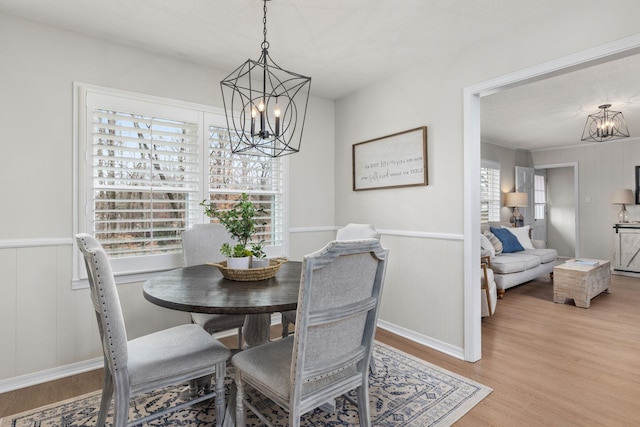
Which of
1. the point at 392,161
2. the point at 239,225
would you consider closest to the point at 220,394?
the point at 239,225

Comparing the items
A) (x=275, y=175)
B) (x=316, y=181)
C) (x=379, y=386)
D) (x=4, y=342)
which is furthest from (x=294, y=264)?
(x=4, y=342)

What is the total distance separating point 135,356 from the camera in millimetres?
1632

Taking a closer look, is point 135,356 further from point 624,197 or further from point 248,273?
point 624,197

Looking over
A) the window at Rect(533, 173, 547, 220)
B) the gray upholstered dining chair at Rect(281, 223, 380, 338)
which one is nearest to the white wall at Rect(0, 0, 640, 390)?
the gray upholstered dining chair at Rect(281, 223, 380, 338)

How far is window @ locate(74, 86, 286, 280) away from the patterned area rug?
0.94 meters

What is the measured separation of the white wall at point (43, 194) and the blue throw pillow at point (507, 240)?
5.29 meters

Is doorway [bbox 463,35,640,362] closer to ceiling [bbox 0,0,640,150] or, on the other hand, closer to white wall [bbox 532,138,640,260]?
ceiling [bbox 0,0,640,150]

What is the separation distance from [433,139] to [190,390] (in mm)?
2700

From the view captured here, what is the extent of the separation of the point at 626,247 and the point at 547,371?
17.8ft

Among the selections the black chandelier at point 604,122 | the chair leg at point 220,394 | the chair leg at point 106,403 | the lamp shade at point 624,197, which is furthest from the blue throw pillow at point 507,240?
the chair leg at point 106,403

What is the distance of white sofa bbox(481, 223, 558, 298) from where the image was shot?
461 cm

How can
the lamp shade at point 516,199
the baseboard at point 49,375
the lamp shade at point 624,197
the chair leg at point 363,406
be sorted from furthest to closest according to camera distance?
1. the lamp shade at point 516,199
2. the lamp shade at point 624,197
3. the baseboard at point 49,375
4. the chair leg at point 363,406

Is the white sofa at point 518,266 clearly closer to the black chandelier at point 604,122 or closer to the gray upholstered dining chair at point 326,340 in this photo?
the black chandelier at point 604,122

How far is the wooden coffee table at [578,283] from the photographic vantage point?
4.11 meters
